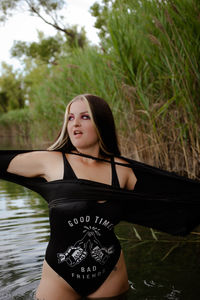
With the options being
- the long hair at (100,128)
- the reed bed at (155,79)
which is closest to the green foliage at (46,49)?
the reed bed at (155,79)

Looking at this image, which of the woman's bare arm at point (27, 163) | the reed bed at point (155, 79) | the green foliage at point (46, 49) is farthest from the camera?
the green foliage at point (46, 49)

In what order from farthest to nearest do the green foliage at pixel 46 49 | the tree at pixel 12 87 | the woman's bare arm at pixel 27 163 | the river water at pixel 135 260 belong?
1. the tree at pixel 12 87
2. the green foliage at pixel 46 49
3. the river water at pixel 135 260
4. the woman's bare arm at pixel 27 163

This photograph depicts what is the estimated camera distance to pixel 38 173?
1941 millimetres

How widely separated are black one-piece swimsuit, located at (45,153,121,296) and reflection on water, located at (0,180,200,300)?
1.38 feet

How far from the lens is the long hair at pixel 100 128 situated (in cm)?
196

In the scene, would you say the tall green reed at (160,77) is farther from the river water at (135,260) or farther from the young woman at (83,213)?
the young woman at (83,213)

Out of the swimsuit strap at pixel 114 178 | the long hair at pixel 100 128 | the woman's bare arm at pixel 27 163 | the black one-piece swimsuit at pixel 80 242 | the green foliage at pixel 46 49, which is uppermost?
the green foliage at pixel 46 49

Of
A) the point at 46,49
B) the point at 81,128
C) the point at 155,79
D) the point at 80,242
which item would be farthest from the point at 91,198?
the point at 46,49

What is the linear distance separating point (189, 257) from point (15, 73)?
1882 inches

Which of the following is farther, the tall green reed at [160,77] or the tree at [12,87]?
the tree at [12,87]

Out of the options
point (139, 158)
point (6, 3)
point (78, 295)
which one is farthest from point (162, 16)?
point (6, 3)

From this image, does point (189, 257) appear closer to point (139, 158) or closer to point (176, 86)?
point (176, 86)

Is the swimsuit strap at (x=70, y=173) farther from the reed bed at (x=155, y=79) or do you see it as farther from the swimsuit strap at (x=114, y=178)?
the reed bed at (x=155, y=79)

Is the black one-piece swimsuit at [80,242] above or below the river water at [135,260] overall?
above
